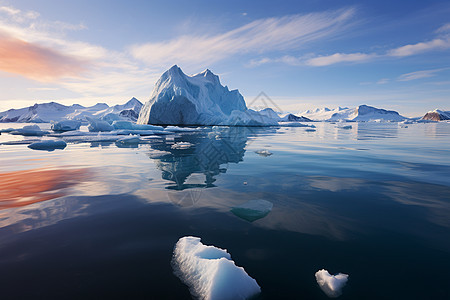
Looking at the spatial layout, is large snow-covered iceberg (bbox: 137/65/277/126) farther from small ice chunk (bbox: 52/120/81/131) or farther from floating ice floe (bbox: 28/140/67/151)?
floating ice floe (bbox: 28/140/67/151)

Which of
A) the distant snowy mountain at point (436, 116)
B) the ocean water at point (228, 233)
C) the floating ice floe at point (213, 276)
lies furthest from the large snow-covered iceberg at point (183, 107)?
the distant snowy mountain at point (436, 116)

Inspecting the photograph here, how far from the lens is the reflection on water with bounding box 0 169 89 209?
391 cm

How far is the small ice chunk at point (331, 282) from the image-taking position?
1.80m

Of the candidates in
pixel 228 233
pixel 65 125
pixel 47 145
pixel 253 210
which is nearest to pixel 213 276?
pixel 228 233

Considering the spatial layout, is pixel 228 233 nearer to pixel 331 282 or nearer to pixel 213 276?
pixel 213 276

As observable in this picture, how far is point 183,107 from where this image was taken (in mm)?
43688

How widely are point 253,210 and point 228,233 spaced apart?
732mm

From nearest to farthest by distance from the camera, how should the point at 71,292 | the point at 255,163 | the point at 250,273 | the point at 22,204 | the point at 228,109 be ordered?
the point at 71,292
the point at 250,273
the point at 22,204
the point at 255,163
the point at 228,109

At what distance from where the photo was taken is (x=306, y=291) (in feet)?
5.95

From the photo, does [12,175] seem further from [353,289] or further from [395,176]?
[395,176]

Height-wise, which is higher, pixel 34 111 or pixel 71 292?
pixel 34 111

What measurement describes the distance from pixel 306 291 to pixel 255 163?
5.58 m

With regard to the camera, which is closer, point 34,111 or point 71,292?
point 71,292

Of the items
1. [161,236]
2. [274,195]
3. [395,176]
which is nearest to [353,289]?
[161,236]
